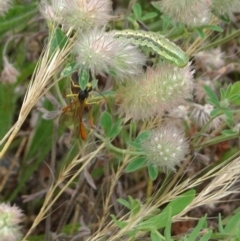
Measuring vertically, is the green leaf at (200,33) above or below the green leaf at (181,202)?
above

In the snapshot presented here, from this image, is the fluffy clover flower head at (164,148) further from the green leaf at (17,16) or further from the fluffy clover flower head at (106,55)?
the green leaf at (17,16)

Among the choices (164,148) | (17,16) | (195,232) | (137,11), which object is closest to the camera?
(195,232)

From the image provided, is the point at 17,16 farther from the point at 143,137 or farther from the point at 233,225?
the point at 233,225

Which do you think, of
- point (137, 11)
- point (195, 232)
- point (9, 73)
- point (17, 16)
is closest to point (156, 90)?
point (195, 232)

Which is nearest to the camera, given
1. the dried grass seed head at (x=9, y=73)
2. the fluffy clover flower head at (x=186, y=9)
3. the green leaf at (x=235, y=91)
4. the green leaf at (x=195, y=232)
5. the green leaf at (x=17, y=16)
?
the green leaf at (x=195, y=232)

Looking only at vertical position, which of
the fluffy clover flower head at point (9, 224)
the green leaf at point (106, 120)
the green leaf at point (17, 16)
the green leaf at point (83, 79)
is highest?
the green leaf at point (17, 16)

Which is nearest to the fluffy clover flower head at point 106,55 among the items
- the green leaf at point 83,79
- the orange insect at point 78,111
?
the green leaf at point 83,79

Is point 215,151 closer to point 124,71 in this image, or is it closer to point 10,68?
point 10,68
